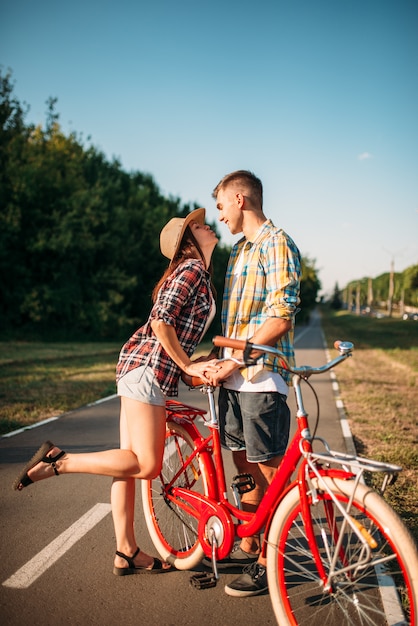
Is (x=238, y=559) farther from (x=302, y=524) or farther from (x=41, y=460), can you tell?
(x=41, y=460)

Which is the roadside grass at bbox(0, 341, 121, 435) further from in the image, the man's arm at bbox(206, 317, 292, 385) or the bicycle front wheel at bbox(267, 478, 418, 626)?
the bicycle front wheel at bbox(267, 478, 418, 626)

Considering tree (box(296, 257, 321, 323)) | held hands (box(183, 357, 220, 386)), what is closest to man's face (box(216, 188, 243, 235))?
held hands (box(183, 357, 220, 386))

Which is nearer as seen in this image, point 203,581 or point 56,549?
point 203,581

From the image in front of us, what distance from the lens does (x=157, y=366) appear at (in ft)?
9.32

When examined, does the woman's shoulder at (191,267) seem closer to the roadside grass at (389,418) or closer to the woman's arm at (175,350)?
the woman's arm at (175,350)

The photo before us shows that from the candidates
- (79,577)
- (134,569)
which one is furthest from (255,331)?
(79,577)

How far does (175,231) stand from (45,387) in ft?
25.2

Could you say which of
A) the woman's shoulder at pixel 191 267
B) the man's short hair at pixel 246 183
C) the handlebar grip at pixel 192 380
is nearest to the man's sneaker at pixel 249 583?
the handlebar grip at pixel 192 380

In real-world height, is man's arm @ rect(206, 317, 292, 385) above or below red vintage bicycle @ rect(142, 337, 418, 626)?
above

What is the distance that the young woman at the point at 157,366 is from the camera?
279 cm

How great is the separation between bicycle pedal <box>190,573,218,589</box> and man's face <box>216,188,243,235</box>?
203 cm

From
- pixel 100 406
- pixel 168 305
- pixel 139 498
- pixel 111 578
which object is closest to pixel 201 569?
pixel 111 578

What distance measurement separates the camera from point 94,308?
99.1 feet

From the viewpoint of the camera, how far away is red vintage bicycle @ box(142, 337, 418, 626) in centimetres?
212
